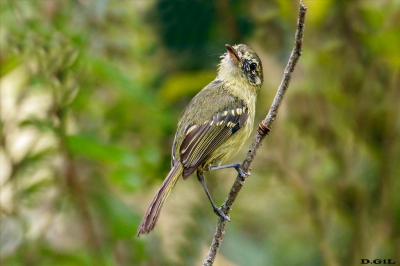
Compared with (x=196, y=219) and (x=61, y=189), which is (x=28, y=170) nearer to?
(x=61, y=189)

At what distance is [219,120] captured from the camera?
311cm

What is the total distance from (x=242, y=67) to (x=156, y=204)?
4.27 ft

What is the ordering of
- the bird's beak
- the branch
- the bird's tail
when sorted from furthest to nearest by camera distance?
the bird's beak < the bird's tail < the branch

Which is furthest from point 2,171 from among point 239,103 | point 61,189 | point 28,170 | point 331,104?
point 331,104

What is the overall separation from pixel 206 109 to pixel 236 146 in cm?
29

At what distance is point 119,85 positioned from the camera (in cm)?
317

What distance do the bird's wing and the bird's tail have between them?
0.20 feet

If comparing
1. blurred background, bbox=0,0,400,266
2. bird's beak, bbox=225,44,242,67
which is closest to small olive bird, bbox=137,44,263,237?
bird's beak, bbox=225,44,242,67

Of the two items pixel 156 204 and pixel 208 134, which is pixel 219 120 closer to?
pixel 208 134

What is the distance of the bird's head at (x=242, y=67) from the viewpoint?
341 cm

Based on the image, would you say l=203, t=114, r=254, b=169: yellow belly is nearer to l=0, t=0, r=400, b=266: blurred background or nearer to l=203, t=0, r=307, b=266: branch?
l=0, t=0, r=400, b=266: blurred background

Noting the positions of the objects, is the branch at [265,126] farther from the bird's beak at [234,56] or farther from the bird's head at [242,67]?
the bird's head at [242,67]

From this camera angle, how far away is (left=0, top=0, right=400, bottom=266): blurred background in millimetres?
3236

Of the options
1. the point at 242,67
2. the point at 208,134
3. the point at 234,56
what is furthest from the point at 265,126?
the point at 242,67
